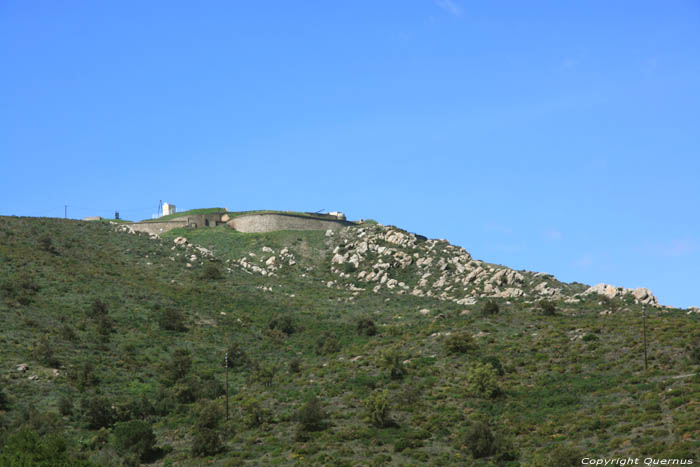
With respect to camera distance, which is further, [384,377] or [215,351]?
[215,351]

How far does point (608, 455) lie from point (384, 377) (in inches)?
931

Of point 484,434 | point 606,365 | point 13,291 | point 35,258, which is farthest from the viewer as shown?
point 35,258

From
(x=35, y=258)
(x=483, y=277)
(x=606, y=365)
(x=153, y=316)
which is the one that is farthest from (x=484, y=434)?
(x=35, y=258)

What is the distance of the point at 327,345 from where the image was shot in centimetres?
7781

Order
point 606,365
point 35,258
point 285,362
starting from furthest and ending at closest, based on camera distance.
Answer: point 35,258 → point 285,362 → point 606,365

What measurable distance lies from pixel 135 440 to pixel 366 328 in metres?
33.3

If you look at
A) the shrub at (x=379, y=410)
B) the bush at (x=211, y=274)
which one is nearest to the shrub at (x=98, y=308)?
the bush at (x=211, y=274)

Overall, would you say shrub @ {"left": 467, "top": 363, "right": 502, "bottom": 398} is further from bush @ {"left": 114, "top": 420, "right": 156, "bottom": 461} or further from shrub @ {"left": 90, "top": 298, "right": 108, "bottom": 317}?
shrub @ {"left": 90, "top": 298, "right": 108, "bottom": 317}

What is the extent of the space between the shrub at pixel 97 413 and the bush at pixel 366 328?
2980 centimetres

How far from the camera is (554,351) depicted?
65375 millimetres

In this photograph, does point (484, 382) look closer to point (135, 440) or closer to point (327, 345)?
point (327, 345)

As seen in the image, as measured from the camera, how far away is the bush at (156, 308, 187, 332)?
80188 millimetres

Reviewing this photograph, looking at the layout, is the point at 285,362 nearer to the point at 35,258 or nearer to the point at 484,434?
the point at 484,434

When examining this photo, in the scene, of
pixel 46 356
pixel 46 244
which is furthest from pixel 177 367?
pixel 46 244
